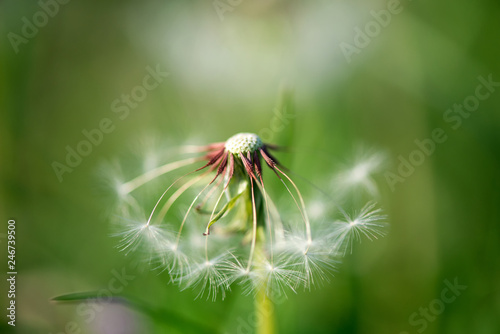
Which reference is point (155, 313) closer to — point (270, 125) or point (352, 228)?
point (352, 228)

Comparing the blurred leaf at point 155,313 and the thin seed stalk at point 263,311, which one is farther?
the thin seed stalk at point 263,311

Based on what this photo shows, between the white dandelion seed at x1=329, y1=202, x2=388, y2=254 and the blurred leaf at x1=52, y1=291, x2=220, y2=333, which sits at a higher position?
the white dandelion seed at x1=329, y1=202, x2=388, y2=254

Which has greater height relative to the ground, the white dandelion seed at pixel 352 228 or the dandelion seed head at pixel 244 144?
the dandelion seed head at pixel 244 144

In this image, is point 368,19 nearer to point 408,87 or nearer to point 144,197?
point 408,87

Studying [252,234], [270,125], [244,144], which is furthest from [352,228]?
[270,125]

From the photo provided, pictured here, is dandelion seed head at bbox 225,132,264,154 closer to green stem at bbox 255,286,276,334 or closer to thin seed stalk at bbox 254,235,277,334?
thin seed stalk at bbox 254,235,277,334

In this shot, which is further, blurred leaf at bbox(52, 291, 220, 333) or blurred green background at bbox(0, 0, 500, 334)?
blurred green background at bbox(0, 0, 500, 334)

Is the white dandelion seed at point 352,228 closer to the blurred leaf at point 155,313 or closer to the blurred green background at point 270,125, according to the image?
the blurred green background at point 270,125

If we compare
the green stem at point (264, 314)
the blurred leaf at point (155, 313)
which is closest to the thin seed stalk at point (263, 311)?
the green stem at point (264, 314)

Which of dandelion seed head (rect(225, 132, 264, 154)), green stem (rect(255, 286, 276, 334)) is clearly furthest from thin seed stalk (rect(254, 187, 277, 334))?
dandelion seed head (rect(225, 132, 264, 154))
